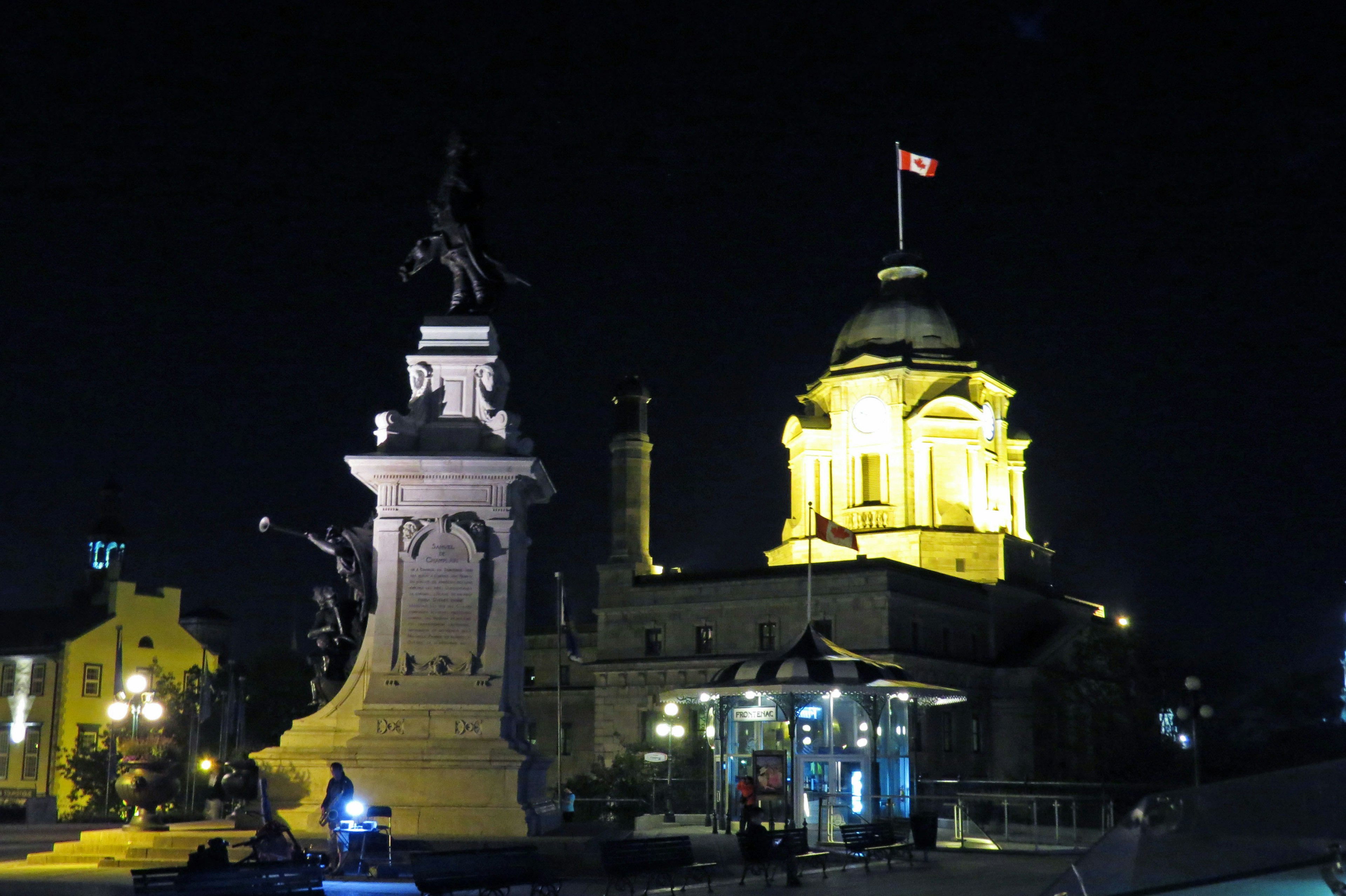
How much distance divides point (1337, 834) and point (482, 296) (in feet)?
54.7

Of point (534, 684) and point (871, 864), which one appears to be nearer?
point (871, 864)

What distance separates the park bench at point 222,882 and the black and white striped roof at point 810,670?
2089 cm

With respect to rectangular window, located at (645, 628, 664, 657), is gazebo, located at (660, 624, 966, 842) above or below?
below

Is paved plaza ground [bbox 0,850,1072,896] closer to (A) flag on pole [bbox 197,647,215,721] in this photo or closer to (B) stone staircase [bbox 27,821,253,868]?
(B) stone staircase [bbox 27,821,253,868]

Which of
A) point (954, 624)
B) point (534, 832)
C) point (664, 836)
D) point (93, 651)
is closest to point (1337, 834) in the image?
point (664, 836)

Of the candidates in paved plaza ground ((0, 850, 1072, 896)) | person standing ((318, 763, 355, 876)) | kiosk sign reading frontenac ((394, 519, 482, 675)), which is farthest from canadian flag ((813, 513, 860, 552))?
person standing ((318, 763, 355, 876))

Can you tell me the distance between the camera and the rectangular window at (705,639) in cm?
7319

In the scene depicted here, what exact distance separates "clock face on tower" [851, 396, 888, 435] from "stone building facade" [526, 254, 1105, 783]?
0.09m

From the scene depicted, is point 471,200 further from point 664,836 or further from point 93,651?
point 93,651


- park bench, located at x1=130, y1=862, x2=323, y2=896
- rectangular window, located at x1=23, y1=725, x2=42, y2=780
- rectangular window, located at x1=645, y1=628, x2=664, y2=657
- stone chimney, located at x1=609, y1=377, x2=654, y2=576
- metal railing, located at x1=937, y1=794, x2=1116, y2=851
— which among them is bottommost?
park bench, located at x1=130, y1=862, x2=323, y2=896

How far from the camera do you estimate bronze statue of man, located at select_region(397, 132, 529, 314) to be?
2334cm

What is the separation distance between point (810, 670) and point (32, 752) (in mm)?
50420

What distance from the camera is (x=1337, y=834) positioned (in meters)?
8.58

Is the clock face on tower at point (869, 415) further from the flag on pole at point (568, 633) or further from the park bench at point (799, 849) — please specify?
the park bench at point (799, 849)
